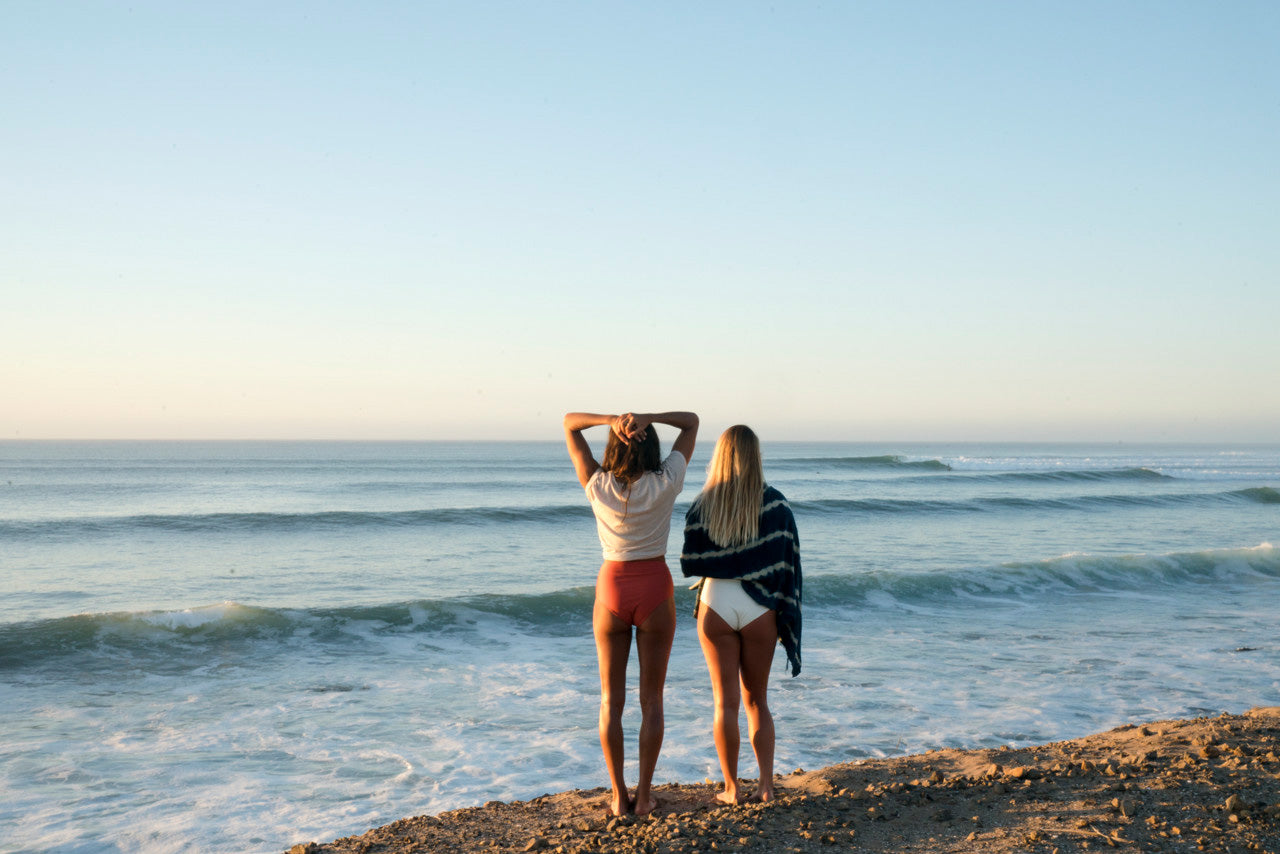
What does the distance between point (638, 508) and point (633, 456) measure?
214 millimetres

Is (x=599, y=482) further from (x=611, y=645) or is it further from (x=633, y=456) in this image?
(x=611, y=645)

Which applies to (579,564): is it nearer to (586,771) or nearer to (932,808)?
(586,771)

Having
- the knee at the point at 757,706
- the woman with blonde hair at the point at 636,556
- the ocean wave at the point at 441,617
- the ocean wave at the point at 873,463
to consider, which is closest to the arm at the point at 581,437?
the woman with blonde hair at the point at 636,556

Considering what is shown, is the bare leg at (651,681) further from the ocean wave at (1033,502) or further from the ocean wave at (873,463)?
the ocean wave at (873,463)

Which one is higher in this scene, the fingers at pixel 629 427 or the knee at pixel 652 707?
the fingers at pixel 629 427

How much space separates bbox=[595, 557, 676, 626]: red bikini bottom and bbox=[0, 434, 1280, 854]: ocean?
195 cm

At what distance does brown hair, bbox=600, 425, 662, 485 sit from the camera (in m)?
3.40

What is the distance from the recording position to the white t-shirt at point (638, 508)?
11.0 ft

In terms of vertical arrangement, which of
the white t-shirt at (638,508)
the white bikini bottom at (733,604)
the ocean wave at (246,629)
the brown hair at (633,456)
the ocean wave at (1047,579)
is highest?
the brown hair at (633,456)

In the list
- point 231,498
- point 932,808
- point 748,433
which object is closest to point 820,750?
point 932,808

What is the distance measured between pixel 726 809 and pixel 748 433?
1.62 meters

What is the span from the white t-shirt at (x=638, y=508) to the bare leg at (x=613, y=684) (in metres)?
0.28

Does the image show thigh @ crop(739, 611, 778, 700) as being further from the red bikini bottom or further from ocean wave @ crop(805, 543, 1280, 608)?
ocean wave @ crop(805, 543, 1280, 608)

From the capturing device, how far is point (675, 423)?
11.9ft
